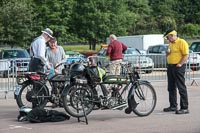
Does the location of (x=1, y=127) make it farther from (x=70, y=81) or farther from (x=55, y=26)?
(x=55, y=26)

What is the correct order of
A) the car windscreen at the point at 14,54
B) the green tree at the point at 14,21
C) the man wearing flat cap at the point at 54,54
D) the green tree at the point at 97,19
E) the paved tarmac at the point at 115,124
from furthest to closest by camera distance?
the green tree at the point at 97,19, the green tree at the point at 14,21, the car windscreen at the point at 14,54, the man wearing flat cap at the point at 54,54, the paved tarmac at the point at 115,124

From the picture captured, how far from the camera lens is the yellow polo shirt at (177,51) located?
1145 centimetres

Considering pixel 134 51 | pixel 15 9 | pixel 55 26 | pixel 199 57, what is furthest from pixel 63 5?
pixel 199 57

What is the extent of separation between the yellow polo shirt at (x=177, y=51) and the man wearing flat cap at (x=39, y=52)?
2.80 metres

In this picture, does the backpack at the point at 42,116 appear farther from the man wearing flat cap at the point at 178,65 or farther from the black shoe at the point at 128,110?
the man wearing flat cap at the point at 178,65

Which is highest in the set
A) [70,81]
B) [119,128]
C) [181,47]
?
[181,47]

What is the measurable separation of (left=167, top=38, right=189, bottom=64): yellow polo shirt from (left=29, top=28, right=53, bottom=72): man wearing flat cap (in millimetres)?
2798

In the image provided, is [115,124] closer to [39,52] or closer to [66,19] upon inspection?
[39,52]

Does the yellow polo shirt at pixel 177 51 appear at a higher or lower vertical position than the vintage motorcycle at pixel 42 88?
higher

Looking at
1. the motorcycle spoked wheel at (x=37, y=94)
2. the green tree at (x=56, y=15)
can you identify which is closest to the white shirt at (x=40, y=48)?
the motorcycle spoked wheel at (x=37, y=94)

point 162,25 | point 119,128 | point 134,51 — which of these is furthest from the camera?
point 162,25

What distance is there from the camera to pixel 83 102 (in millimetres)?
10375

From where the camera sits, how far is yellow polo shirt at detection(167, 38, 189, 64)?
37.6ft

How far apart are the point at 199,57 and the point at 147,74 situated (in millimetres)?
2411
